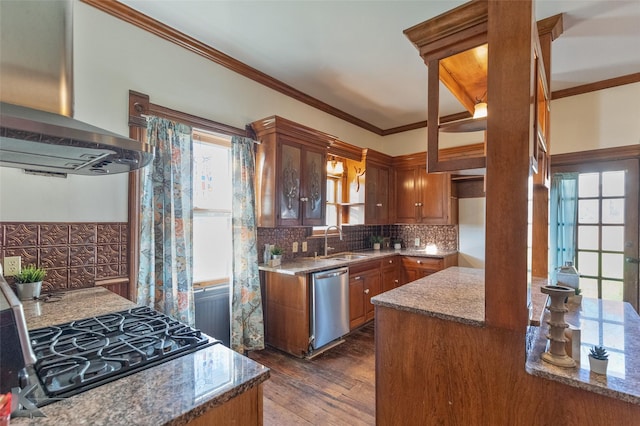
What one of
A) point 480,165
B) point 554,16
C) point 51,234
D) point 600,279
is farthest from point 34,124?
point 600,279

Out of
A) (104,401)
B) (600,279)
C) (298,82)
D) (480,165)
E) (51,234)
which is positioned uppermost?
(298,82)

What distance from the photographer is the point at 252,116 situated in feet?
10.2

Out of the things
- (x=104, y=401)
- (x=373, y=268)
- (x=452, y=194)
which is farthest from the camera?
(x=452, y=194)

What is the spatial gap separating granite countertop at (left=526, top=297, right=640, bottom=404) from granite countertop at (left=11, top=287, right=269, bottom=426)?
44.7 inches

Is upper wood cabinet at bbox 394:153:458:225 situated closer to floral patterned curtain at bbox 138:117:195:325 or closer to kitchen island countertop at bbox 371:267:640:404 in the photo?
kitchen island countertop at bbox 371:267:640:404

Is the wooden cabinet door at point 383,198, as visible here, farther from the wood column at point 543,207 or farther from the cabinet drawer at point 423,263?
the wood column at point 543,207

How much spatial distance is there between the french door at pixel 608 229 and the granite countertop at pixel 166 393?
4.08 meters

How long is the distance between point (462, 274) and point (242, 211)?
2049 millimetres

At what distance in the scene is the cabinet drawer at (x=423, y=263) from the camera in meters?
4.09

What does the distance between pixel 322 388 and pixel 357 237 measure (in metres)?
2.59

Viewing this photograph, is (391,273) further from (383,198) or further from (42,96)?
(42,96)

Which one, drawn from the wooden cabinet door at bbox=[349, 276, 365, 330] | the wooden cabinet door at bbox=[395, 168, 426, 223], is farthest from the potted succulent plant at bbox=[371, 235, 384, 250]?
the wooden cabinet door at bbox=[349, 276, 365, 330]

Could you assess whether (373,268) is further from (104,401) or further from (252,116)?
(104,401)

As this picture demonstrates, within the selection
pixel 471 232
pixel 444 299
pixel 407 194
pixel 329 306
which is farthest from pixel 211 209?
pixel 471 232
